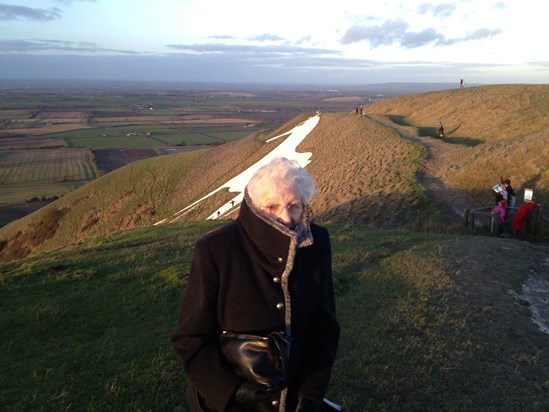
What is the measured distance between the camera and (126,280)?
10.2 metres

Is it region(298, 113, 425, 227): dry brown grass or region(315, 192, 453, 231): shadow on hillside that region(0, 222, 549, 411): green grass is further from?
region(298, 113, 425, 227): dry brown grass

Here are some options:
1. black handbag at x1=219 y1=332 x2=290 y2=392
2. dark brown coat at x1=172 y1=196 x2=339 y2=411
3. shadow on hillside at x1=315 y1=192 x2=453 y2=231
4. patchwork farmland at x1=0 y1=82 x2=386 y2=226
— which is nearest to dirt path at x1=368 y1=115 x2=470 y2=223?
shadow on hillside at x1=315 y1=192 x2=453 y2=231

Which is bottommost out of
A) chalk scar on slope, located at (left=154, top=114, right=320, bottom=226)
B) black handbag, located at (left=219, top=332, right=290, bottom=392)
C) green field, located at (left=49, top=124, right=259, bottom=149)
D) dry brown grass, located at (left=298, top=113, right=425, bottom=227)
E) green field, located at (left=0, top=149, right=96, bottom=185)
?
green field, located at (left=0, top=149, right=96, bottom=185)

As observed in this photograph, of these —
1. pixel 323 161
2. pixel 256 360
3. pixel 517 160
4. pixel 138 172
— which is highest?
pixel 256 360

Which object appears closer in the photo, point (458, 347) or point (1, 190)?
point (458, 347)

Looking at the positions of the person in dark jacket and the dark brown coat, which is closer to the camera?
the dark brown coat

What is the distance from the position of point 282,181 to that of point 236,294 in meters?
0.82

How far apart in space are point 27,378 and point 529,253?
12016 millimetres

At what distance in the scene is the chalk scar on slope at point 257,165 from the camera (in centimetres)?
2925

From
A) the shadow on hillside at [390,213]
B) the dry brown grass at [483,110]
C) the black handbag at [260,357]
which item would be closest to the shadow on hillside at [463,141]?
the dry brown grass at [483,110]

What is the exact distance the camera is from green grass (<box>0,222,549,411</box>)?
18.9 ft

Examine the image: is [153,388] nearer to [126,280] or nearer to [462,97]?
[126,280]

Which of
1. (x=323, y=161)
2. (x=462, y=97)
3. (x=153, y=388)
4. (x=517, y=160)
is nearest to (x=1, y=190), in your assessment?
(x=323, y=161)

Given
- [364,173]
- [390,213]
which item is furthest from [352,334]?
[364,173]
